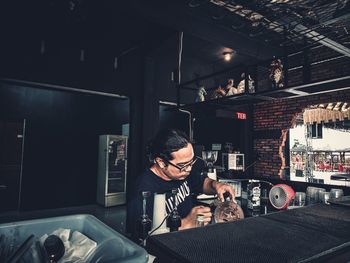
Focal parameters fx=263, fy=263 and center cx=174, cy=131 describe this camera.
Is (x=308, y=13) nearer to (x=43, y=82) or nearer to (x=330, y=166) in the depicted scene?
(x=43, y=82)

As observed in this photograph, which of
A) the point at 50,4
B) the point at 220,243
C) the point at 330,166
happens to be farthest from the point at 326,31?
the point at 330,166

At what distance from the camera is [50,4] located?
2.85 m

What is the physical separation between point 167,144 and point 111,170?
4.90 meters

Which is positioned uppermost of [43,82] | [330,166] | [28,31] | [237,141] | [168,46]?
[168,46]

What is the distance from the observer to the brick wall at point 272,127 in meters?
6.05

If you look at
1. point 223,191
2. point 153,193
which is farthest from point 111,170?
point 223,191

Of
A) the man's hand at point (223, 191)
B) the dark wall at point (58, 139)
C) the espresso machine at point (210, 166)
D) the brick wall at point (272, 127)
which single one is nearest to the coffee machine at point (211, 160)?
the espresso machine at point (210, 166)

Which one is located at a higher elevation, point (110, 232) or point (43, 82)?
point (43, 82)

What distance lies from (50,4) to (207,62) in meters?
3.75

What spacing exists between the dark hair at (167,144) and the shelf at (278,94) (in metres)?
0.53

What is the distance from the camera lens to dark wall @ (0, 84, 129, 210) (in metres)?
5.69

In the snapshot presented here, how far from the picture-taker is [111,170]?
258 inches

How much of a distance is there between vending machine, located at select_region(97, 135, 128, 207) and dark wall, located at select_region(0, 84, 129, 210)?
0.91 feet

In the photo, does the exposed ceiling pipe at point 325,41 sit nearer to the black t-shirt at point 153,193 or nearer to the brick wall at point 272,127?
the black t-shirt at point 153,193
